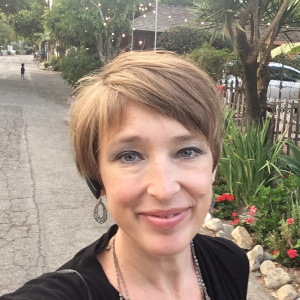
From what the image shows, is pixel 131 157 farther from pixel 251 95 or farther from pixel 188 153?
pixel 251 95

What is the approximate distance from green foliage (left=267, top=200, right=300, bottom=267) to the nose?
299 cm

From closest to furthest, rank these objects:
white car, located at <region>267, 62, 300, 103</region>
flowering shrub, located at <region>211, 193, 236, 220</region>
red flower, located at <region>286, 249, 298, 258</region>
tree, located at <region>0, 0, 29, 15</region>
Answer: red flower, located at <region>286, 249, 298, 258</region>
flowering shrub, located at <region>211, 193, 236, 220</region>
white car, located at <region>267, 62, 300, 103</region>
tree, located at <region>0, 0, 29, 15</region>

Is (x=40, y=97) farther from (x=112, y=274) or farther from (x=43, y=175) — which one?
(x=112, y=274)

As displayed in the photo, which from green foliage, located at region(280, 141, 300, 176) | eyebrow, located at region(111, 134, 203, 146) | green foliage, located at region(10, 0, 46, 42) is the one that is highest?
green foliage, located at region(10, 0, 46, 42)

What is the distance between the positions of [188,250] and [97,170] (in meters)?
0.42

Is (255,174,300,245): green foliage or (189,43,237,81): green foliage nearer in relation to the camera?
(255,174,300,245): green foliage

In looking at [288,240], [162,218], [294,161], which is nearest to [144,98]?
[162,218]

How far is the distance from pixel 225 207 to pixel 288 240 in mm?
1311

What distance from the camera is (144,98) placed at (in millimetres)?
1140

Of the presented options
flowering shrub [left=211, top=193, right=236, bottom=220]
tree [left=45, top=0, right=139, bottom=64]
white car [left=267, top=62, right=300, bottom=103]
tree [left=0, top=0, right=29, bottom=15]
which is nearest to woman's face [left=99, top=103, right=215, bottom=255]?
flowering shrub [left=211, top=193, right=236, bottom=220]

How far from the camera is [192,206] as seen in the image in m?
1.18

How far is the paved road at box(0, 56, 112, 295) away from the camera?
422cm

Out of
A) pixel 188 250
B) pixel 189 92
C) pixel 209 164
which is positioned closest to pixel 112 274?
pixel 188 250

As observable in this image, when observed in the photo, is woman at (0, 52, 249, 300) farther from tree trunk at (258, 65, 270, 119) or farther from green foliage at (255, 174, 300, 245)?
tree trunk at (258, 65, 270, 119)
